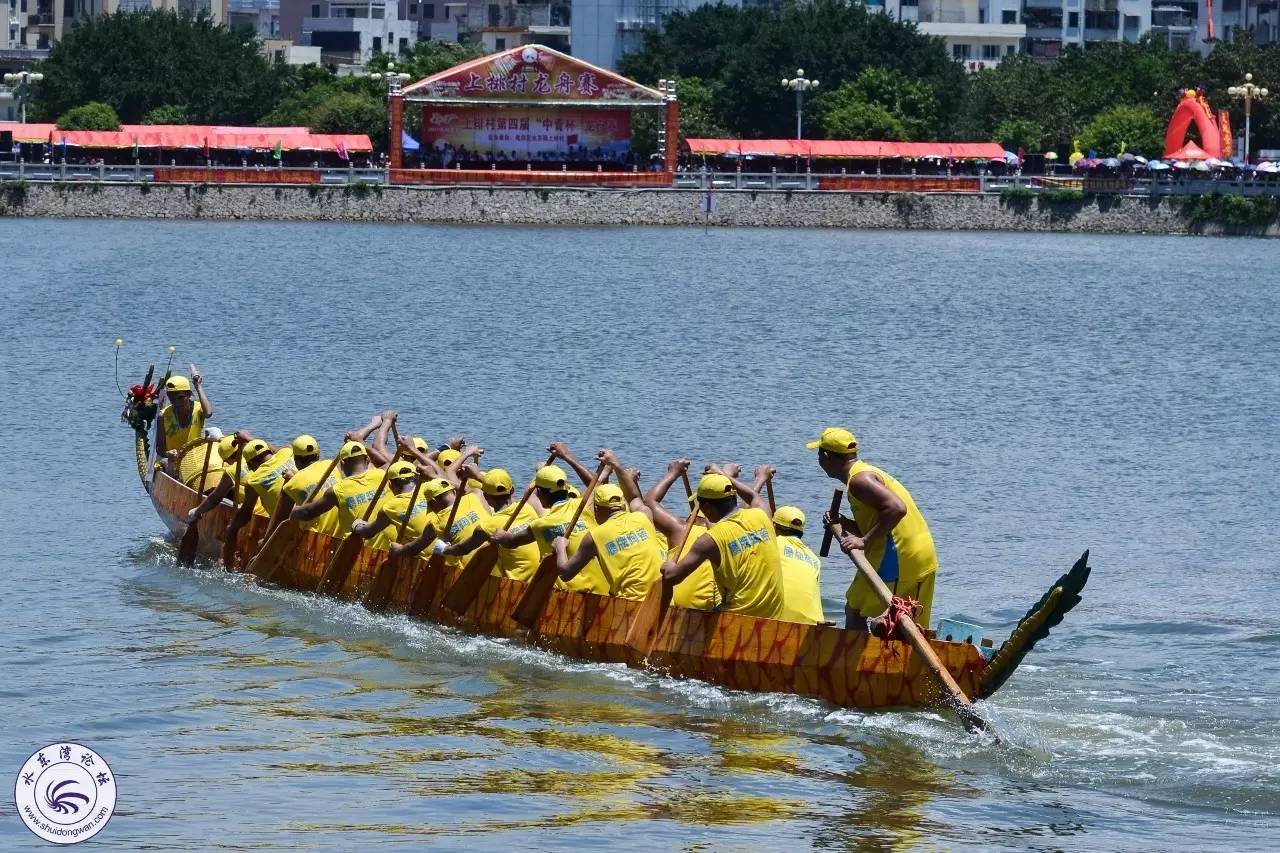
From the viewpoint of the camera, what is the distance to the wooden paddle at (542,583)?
1861cm

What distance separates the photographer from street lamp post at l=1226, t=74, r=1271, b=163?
91938 millimetres

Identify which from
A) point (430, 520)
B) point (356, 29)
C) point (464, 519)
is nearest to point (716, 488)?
point (464, 519)

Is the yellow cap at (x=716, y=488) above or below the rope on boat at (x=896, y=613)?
above

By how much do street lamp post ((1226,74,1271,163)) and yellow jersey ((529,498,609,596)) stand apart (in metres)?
78.3

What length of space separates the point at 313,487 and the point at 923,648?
8082 millimetres

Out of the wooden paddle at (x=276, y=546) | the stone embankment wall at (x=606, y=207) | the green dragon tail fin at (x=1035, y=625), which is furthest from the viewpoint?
the stone embankment wall at (x=606, y=207)

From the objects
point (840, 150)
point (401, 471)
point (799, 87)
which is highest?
point (799, 87)

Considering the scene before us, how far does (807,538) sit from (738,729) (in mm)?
9092

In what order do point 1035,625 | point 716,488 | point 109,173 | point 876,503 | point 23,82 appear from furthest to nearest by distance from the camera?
1. point 23,82
2. point 109,173
3. point 716,488
4. point 876,503
5. point 1035,625

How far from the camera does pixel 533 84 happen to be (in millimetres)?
89375

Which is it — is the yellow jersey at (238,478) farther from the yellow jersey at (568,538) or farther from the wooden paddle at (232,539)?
the yellow jersey at (568,538)

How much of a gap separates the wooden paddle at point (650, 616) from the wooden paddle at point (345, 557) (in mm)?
3731

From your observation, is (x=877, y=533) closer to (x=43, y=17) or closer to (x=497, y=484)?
(x=497, y=484)

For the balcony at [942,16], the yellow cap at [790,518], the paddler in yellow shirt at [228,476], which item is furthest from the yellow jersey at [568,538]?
the balcony at [942,16]
